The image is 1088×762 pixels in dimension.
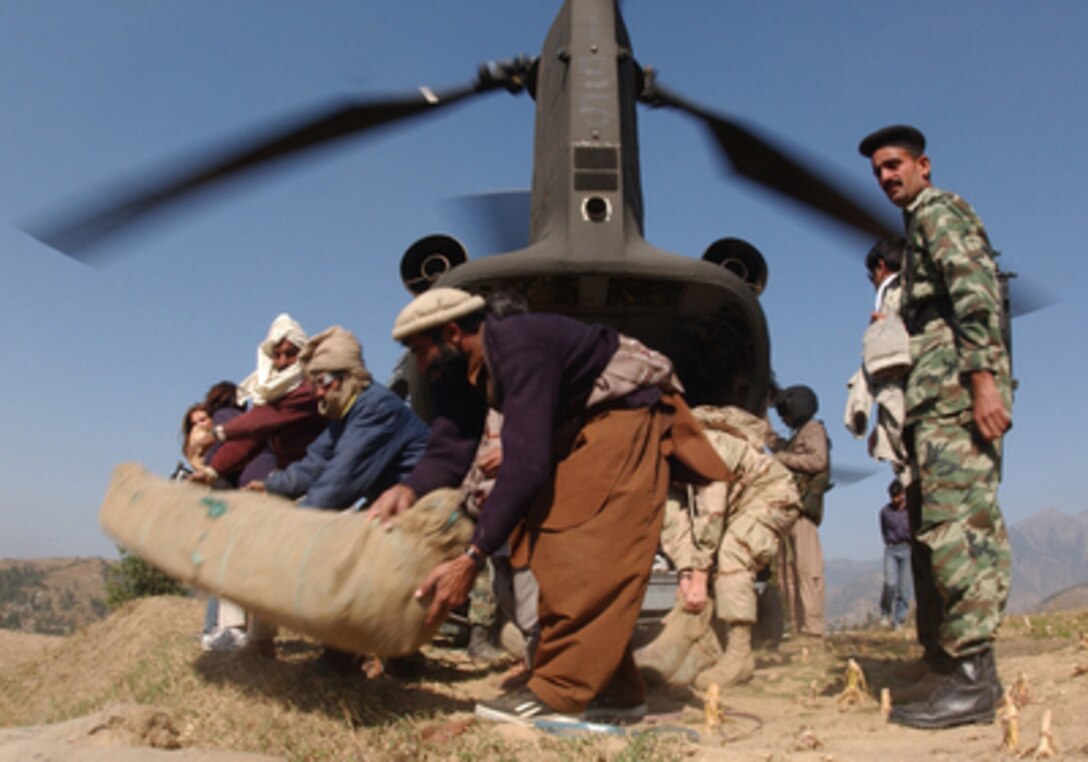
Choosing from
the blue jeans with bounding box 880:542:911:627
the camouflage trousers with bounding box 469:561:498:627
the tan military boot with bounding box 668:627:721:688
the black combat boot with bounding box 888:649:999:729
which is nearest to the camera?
the black combat boot with bounding box 888:649:999:729

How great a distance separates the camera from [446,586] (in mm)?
2570

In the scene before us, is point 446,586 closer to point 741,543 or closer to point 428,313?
point 428,313

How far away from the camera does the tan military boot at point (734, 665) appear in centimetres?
417

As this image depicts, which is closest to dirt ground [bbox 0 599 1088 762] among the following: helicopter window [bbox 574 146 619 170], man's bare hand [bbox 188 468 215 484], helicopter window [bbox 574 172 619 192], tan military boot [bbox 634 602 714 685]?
tan military boot [bbox 634 602 714 685]

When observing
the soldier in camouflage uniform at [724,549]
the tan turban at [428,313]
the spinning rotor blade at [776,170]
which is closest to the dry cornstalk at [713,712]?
the soldier in camouflage uniform at [724,549]

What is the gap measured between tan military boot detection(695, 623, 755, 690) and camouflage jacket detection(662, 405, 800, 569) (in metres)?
0.38

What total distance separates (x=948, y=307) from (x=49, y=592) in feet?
256

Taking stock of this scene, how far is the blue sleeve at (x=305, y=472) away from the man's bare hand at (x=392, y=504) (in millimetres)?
894

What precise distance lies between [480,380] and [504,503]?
54 cm

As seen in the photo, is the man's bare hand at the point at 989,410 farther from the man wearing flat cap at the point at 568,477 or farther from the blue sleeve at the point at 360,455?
the blue sleeve at the point at 360,455

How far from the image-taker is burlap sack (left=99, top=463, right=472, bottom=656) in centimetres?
242

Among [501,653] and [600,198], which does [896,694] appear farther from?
[600,198]

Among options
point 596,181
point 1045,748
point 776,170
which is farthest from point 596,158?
point 1045,748

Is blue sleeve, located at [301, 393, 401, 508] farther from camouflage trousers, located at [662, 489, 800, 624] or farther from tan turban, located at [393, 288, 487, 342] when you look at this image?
camouflage trousers, located at [662, 489, 800, 624]
